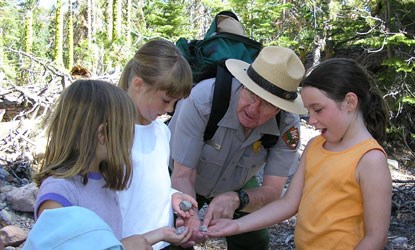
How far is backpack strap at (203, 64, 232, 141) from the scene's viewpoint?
2.77 meters

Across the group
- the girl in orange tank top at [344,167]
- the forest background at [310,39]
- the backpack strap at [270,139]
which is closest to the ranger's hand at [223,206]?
the backpack strap at [270,139]

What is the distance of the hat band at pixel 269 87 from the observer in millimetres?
2664

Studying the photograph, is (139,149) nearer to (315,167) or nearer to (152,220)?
(152,220)

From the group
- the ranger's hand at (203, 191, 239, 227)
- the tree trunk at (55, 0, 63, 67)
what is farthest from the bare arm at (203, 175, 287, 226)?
the tree trunk at (55, 0, 63, 67)

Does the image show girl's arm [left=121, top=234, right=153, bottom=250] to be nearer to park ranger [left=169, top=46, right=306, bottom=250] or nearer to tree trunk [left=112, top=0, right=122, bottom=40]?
park ranger [left=169, top=46, right=306, bottom=250]

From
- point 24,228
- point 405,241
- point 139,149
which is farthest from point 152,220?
point 405,241

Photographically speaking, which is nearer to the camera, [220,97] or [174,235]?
[174,235]

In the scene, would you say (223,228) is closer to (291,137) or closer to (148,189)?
(148,189)

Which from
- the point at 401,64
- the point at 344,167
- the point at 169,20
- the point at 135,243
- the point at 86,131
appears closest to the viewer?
the point at 86,131

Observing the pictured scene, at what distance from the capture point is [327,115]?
2250 mm

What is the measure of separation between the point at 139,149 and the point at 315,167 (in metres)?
0.87

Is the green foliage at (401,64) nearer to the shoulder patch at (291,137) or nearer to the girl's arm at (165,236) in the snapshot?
the shoulder patch at (291,137)

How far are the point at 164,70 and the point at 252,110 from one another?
0.60 meters

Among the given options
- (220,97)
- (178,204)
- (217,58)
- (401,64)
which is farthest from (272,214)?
(401,64)
